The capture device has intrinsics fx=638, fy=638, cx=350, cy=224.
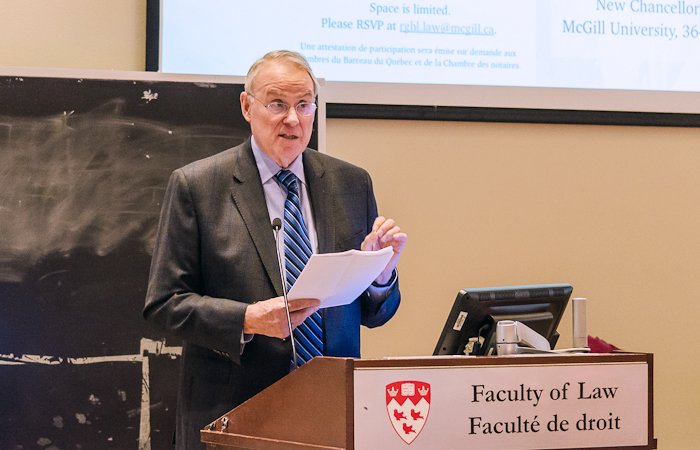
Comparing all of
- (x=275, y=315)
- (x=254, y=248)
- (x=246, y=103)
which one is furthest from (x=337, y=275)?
(x=246, y=103)

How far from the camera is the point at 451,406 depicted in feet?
3.76

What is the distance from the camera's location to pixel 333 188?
177 centimetres

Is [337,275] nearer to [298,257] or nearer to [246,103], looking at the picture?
[298,257]

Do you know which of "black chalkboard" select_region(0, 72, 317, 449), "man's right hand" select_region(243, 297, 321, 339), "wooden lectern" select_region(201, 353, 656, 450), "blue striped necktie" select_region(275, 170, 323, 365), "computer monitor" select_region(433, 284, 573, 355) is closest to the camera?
"wooden lectern" select_region(201, 353, 656, 450)

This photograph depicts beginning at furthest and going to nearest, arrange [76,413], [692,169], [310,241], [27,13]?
[692,169], [27,13], [76,413], [310,241]

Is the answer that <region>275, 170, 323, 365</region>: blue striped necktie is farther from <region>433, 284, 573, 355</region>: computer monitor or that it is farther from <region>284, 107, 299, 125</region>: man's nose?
<region>433, 284, 573, 355</region>: computer monitor

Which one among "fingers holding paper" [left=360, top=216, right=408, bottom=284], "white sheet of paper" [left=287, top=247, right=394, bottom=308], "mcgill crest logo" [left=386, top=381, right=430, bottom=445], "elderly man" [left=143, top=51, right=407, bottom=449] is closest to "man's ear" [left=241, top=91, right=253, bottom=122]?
"elderly man" [left=143, top=51, right=407, bottom=449]

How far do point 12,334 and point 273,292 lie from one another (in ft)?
4.43

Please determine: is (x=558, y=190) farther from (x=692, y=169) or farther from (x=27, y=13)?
(x=27, y=13)

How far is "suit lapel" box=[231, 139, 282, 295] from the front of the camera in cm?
159

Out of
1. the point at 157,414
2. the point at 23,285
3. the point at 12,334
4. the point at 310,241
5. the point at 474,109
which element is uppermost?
the point at 474,109

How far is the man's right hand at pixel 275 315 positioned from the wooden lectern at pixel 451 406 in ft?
0.65

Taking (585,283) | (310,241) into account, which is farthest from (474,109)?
(310,241)

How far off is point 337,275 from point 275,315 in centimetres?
21
